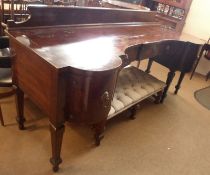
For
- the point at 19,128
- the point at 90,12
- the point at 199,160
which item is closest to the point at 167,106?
the point at 199,160

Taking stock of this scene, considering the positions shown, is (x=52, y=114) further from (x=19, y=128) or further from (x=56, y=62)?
(x=19, y=128)

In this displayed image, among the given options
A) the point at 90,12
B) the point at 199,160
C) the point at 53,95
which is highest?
the point at 90,12

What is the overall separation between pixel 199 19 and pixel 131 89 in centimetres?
227

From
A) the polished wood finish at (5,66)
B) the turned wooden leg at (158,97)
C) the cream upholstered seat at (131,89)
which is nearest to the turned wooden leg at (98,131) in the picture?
the cream upholstered seat at (131,89)

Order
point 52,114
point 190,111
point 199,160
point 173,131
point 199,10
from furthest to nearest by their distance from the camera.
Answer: point 199,10, point 190,111, point 173,131, point 199,160, point 52,114

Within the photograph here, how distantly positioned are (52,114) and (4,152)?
0.66 metres

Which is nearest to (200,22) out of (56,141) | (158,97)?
(158,97)

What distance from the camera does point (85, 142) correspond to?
1892mm

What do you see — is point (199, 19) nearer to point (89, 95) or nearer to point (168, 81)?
point (168, 81)

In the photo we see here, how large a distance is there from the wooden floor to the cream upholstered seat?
30 cm

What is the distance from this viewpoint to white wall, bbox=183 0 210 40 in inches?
139

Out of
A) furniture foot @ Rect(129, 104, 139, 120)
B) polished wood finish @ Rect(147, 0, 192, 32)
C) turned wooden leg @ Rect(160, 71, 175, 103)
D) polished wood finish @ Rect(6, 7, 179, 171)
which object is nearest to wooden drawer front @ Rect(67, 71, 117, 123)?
polished wood finish @ Rect(6, 7, 179, 171)

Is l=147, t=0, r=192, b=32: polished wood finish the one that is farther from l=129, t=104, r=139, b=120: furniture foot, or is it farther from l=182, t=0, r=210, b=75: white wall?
l=129, t=104, r=139, b=120: furniture foot

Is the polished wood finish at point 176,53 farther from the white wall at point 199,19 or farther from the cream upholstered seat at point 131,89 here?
the white wall at point 199,19
